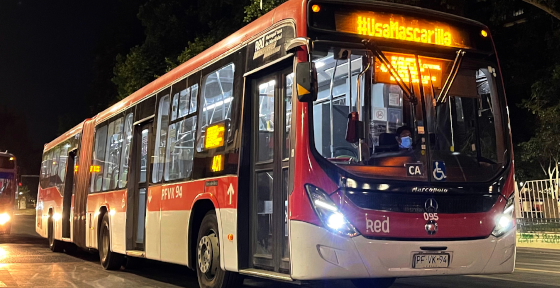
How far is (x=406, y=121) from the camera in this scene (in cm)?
674

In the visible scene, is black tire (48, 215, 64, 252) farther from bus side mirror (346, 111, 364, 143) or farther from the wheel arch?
bus side mirror (346, 111, 364, 143)

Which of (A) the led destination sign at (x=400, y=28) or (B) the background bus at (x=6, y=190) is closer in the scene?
(A) the led destination sign at (x=400, y=28)

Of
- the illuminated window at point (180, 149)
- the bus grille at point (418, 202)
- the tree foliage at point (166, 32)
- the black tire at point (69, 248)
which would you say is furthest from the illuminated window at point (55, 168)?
the bus grille at point (418, 202)

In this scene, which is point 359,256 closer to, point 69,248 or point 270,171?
point 270,171

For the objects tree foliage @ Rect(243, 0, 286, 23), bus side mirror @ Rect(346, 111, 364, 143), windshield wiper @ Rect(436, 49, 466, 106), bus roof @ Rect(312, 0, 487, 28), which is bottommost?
bus side mirror @ Rect(346, 111, 364, 143)

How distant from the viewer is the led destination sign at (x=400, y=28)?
6.86m

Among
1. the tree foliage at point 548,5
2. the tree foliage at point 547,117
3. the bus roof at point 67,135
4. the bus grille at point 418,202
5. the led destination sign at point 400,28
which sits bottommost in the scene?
the bus grille at point 418,202

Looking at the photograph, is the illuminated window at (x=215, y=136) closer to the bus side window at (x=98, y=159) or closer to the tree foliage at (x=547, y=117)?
the bus side window at (x=98, y=159)

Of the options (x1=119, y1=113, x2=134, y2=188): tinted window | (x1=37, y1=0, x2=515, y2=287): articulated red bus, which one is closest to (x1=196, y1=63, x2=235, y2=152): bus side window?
(x1=37, y1=0, x2=515, y2=287): articulated red bus

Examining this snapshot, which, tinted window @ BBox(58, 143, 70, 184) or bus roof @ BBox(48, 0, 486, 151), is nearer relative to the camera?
bus roof @ BBox(48, 0, 486, 151)

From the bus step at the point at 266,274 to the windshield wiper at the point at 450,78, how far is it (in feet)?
7.82

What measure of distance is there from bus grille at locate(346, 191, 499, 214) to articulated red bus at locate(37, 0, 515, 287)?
1 cm

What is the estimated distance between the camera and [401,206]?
21.2 ft

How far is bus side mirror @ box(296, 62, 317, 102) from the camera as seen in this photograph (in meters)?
6.25
